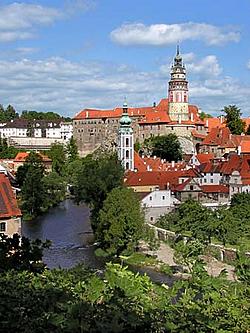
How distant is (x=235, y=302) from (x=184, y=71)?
2215 inches

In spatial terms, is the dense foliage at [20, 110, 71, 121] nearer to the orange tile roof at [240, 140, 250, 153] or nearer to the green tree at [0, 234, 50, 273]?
the orange tile roof at [240, 140, 250, 153]

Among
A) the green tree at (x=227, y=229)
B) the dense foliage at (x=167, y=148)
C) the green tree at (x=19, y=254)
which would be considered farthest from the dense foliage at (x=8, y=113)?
the green tree at (x=19, y=254)

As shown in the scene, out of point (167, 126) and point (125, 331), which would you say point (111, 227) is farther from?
point (167, 126)


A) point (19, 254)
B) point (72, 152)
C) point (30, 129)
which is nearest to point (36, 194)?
point (72, 152)

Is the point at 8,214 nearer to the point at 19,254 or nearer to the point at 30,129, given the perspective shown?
the point at 19,254

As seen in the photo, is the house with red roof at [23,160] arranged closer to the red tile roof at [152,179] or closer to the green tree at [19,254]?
the red tile roof at [152,179]

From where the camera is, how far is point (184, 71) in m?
60.2

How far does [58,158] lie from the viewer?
175 feet

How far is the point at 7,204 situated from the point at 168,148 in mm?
37152

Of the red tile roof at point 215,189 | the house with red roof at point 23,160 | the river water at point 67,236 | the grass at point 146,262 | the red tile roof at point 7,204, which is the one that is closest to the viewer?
the red tile roof at point 7,204

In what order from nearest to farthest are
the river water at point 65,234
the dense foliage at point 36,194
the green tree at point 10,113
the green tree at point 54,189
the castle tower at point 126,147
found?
the river water at point 65,234 < the dense foliage at point 36,194 < the green tree at point 54,189 < the castle tower at point 126,147 < the green tree at point 10,113

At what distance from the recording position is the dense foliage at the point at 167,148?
52000mm

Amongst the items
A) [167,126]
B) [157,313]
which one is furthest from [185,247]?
[167,126]

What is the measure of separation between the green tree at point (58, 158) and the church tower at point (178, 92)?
37.8 feet
